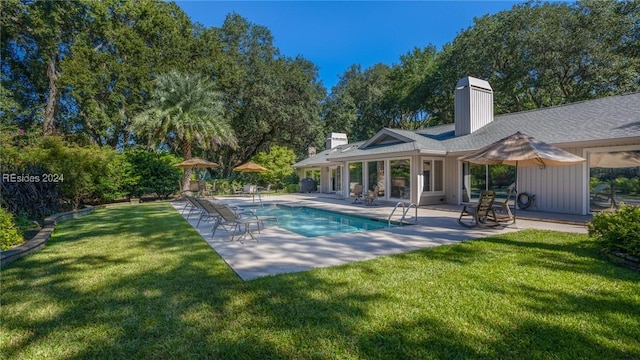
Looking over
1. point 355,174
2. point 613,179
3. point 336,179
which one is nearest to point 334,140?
point 336,179

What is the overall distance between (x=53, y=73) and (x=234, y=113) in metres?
14.0

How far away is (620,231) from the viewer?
18.0ft

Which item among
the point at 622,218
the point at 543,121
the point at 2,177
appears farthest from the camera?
the point at 543,121

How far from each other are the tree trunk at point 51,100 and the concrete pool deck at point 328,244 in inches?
851

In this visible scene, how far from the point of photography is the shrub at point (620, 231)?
529cm

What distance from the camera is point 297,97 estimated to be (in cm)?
3100

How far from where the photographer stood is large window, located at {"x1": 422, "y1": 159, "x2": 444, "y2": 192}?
576 inches

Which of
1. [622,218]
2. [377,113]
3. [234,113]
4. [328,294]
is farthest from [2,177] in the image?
[377,113]

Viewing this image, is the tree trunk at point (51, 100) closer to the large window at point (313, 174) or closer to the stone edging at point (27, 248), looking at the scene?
the stone edging at point (27, 248)

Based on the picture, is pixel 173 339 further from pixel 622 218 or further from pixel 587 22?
pixel 587 22

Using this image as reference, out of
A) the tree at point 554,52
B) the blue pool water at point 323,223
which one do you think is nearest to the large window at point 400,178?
the blue pool water at point 323,223

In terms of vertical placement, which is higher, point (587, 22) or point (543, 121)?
point (587, 22)

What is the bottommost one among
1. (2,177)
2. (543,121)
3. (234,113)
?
(2,177)

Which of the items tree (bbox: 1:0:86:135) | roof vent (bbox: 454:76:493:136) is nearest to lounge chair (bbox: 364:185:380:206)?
roof vent (bbox: 454:76:493:136)
